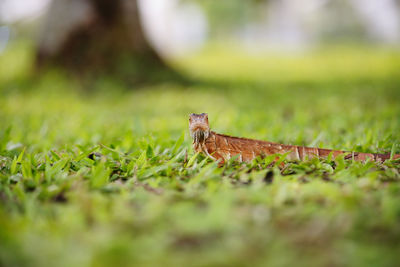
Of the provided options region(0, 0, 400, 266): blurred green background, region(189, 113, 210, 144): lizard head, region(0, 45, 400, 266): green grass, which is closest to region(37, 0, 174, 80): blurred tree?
region(0, 0, 400, 266): blurred green background

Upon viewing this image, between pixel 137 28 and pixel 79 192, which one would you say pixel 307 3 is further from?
pixel 79 192

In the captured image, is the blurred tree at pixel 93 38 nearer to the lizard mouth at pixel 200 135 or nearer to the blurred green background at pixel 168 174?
the blurred green background at pixel 168 174

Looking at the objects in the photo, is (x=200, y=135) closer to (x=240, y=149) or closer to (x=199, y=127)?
(x=199, y=127)

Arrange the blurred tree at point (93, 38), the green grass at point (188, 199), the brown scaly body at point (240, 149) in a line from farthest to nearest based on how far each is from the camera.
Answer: the blurred tree at point (93, 38), the brown scaly body at point (240, 149), the green grass at point (188, 199)

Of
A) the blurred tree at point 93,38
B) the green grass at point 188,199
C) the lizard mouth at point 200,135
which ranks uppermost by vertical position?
the blurred tree at point 93,38

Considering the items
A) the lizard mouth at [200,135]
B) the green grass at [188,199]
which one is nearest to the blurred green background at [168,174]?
the green grass at [188,199]

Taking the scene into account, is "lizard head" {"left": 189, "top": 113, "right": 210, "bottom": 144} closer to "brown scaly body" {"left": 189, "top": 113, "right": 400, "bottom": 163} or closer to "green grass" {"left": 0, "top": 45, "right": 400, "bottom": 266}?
"brown scaly body" {"left": 189, "top": 113, "right": 400, "bottom": 163}
